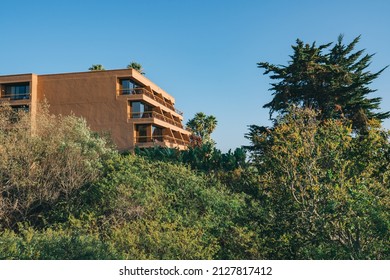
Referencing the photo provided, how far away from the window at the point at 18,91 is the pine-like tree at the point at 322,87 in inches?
844

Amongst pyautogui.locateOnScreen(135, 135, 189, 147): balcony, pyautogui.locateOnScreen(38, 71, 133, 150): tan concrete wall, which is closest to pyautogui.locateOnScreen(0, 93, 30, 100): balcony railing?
pyautogui.locateOnScreen(38, 71, 133, 150): tan concrete wall

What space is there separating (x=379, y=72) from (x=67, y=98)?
26.7 meters

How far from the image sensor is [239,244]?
1502cm

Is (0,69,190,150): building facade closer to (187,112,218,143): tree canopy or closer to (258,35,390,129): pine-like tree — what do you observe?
(258,35,390,129): pine-like tree

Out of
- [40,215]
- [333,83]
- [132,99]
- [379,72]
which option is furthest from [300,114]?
[132,99]

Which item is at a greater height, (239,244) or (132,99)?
(132,99)

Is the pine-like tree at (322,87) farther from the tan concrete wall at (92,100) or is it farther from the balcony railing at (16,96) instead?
the balcony railing at (16,96)

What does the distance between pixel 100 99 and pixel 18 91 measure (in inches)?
332

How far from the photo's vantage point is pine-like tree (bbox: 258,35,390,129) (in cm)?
3033

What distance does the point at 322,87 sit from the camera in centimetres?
3083

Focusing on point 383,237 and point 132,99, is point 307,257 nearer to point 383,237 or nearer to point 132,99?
point 383,237

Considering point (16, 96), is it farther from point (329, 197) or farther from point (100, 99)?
point (329, 197)

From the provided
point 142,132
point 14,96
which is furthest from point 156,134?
point 14,96

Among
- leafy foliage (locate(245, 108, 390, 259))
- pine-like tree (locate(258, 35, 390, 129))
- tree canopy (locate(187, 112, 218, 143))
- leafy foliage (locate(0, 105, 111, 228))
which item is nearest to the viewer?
leafy foliage (locate(245, 108, 390, 259))
